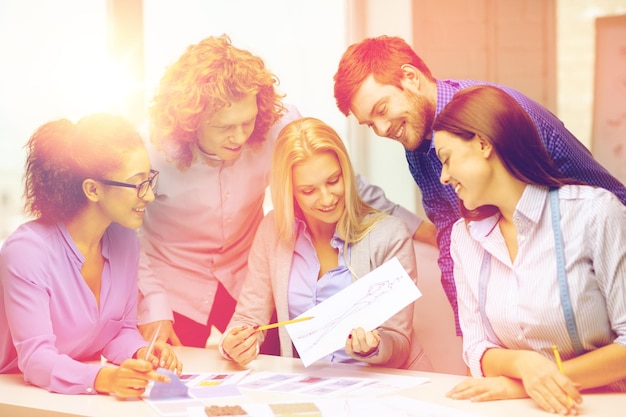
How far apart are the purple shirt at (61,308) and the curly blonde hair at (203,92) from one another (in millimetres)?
369

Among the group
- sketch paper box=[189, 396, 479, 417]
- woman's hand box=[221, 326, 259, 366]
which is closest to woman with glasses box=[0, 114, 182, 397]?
woman's hand box=[221, 326, 259, 366]

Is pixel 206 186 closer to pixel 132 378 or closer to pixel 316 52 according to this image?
pixel 316 52

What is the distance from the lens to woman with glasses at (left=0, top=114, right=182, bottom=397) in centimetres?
195

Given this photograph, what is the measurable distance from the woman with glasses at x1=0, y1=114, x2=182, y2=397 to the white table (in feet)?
0.33

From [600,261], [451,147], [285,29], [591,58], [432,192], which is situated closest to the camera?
[600,261]

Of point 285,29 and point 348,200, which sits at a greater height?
point 285,29

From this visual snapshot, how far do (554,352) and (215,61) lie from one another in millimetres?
1319

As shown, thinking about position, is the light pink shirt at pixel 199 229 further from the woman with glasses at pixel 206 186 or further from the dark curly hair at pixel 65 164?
the dark curly hair at pixel 65 164

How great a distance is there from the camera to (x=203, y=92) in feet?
7.62

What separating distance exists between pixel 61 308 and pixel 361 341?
0.78 metres

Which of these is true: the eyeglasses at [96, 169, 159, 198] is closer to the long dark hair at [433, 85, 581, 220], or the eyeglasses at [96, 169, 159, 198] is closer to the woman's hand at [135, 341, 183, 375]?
the woman's hand at [135, 341, 183, 375]

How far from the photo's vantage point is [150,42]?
272 centimetres

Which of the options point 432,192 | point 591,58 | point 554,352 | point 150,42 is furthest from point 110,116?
point 591,58

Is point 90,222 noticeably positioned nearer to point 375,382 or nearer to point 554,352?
point 375,382
